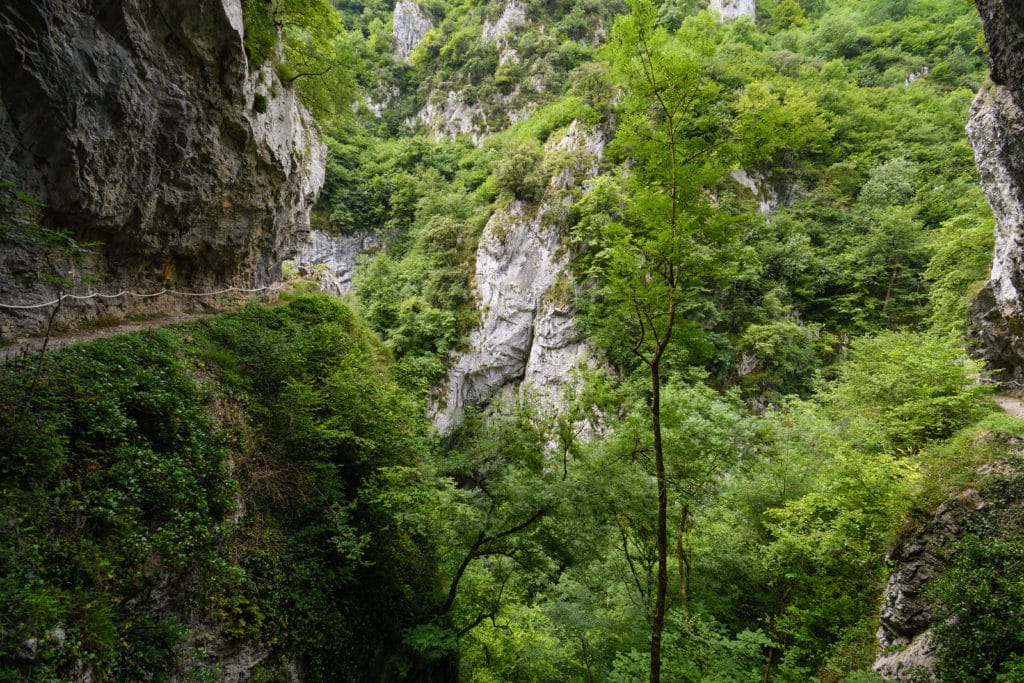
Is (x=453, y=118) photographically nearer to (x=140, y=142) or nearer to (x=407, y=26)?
(x=407, y=26)

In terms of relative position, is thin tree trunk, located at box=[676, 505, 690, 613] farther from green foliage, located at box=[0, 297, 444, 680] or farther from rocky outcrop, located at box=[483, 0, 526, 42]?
rocky outcrop, located at box=[483, 0, 526, 42]

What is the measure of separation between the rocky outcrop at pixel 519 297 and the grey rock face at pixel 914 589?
13635 millimetres

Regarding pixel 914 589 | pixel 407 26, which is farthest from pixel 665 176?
pixel 407 26

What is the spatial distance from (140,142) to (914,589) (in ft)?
42.6

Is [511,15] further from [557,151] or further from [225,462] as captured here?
[225,462]

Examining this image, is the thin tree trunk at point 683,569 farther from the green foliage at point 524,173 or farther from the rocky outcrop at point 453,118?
the rocky outcrop at point 453,118

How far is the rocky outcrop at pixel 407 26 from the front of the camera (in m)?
36.3

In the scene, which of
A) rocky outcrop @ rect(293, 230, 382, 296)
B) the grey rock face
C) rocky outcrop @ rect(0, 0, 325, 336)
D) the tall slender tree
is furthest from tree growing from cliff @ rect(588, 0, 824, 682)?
rocky outcrop @ rect(293, 230, 382, 296)

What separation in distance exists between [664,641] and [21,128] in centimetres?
1059

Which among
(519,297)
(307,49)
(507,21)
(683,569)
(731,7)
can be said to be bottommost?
(683,569)

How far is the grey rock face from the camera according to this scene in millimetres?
4891

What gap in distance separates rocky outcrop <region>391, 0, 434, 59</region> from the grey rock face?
44946 mm

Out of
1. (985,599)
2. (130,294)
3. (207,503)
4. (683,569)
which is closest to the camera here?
(985,599)

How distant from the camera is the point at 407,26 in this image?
36.8 meters
